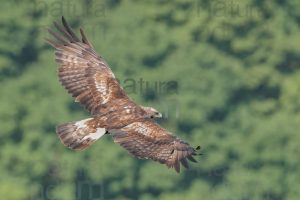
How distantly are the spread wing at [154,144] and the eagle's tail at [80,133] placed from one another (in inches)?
10.5

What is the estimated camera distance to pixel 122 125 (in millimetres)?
16281

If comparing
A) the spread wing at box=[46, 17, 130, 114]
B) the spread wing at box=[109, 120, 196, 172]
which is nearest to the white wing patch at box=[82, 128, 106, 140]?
the spread wing at box=[109, 120, 196, 172]

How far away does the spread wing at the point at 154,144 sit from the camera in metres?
16.0

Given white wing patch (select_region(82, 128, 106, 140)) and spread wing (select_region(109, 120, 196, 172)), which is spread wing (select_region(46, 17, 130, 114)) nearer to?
white wing patch (select_region(82, 128, 106, 140))

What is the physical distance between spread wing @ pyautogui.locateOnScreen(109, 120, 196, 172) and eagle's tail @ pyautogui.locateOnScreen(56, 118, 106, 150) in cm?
27

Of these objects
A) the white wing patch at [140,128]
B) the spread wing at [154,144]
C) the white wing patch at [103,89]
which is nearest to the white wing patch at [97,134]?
the spread wing at [154,144]

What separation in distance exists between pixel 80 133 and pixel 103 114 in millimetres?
413

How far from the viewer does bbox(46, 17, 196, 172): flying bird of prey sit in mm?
16062

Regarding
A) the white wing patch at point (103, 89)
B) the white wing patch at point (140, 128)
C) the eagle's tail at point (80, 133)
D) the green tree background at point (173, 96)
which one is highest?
the white wing patch at point (103, 89)

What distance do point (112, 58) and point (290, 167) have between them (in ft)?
21.8

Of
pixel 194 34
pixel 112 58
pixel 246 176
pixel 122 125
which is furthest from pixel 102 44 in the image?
pixel 122 125

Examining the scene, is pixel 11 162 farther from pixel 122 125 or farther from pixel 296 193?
pixel 122 125

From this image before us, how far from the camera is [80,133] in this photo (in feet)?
54.1

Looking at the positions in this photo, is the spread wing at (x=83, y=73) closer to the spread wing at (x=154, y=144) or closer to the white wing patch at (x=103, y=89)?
the white wing patch at (x=103, y=89)
